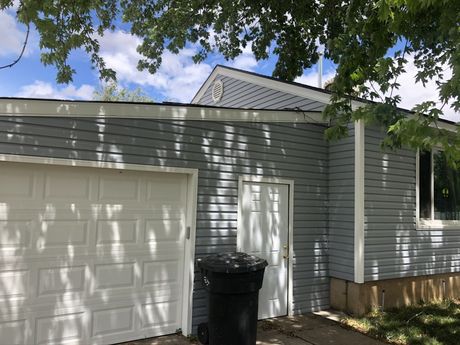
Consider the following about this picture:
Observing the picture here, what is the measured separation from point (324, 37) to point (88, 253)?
7242 millimetres

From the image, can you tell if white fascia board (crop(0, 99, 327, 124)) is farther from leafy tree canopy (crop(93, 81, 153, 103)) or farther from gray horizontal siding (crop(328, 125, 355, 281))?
leafy tree canopy (crop(93, 81, 153, 103))

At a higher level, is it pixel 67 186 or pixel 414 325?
pixel 67 186

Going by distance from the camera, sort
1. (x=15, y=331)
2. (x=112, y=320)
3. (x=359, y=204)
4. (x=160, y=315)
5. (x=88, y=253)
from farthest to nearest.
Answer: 1. (x=359, y=204)
2. (x=160, y=315)
3. (x=112, y=320)
4. (x=88, y=253)
5. (x=15, y=331)

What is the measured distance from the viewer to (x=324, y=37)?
375 inches

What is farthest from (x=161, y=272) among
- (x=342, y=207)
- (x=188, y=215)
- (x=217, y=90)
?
(x=217, y=90)

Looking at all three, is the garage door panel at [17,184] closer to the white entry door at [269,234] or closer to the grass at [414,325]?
the white entry door at [269,234]

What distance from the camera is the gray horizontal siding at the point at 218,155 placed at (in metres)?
4.71

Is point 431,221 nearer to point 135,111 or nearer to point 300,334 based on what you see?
point 300,334

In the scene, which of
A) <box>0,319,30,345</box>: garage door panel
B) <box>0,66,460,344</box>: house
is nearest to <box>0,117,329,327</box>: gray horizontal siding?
<box>0,66,460,344</box>: house

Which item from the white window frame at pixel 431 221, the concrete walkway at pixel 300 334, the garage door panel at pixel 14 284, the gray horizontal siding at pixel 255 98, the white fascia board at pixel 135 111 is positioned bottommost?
the concrete walkway at pixel 300 334

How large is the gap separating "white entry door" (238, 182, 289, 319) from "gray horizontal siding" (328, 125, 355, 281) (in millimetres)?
942

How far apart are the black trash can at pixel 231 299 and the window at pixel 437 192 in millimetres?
4202

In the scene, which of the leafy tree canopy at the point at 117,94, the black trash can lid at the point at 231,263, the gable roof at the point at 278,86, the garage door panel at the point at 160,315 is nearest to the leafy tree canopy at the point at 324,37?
the gable roof at the point at 278,86

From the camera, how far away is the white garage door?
180 inches
